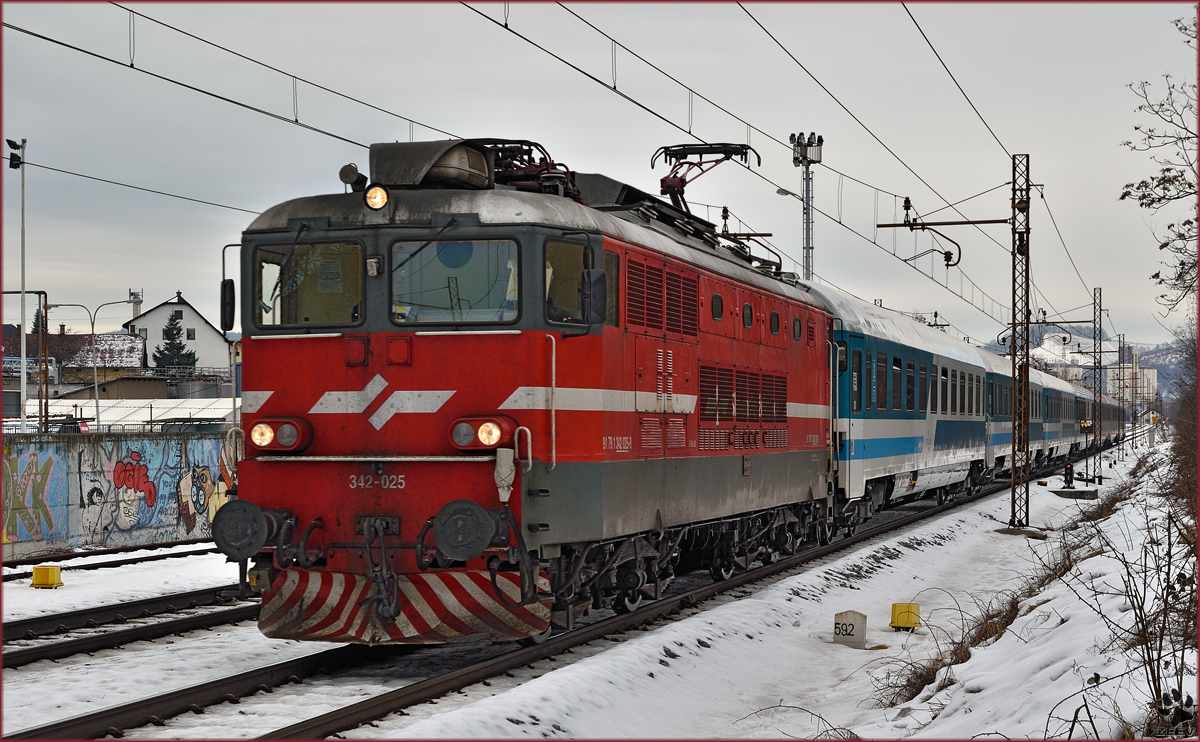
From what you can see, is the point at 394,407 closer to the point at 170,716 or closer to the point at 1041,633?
the point at 170,716

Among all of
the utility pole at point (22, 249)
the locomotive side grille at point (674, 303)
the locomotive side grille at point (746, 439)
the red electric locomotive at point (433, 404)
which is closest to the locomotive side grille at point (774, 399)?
the locomotive side grille at point (746, 439)

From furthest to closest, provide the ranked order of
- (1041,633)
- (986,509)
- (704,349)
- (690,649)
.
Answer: (986,509), (704,349), (690,649), (1041,633)

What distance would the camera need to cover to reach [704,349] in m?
12.8

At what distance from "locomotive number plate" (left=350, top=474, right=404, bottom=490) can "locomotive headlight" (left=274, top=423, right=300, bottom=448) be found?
0.62 meters

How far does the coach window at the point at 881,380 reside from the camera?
846 inches

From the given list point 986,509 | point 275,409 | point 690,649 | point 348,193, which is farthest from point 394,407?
point 986,509

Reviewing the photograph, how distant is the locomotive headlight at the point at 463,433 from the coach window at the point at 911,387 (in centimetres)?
1609

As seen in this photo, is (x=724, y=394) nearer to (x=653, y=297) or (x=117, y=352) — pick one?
(x=653, y=297)

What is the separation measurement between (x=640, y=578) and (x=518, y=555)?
109 inches

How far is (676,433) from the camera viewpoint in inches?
476

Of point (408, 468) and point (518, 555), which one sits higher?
point (408, 468)

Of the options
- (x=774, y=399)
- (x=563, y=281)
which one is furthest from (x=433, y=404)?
(x=774, y=399)

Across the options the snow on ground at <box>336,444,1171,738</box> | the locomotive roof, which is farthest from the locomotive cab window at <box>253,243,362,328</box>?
the snow on ground at <box>336,444,1171,738</box>

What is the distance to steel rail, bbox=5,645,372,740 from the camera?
7746 mm
